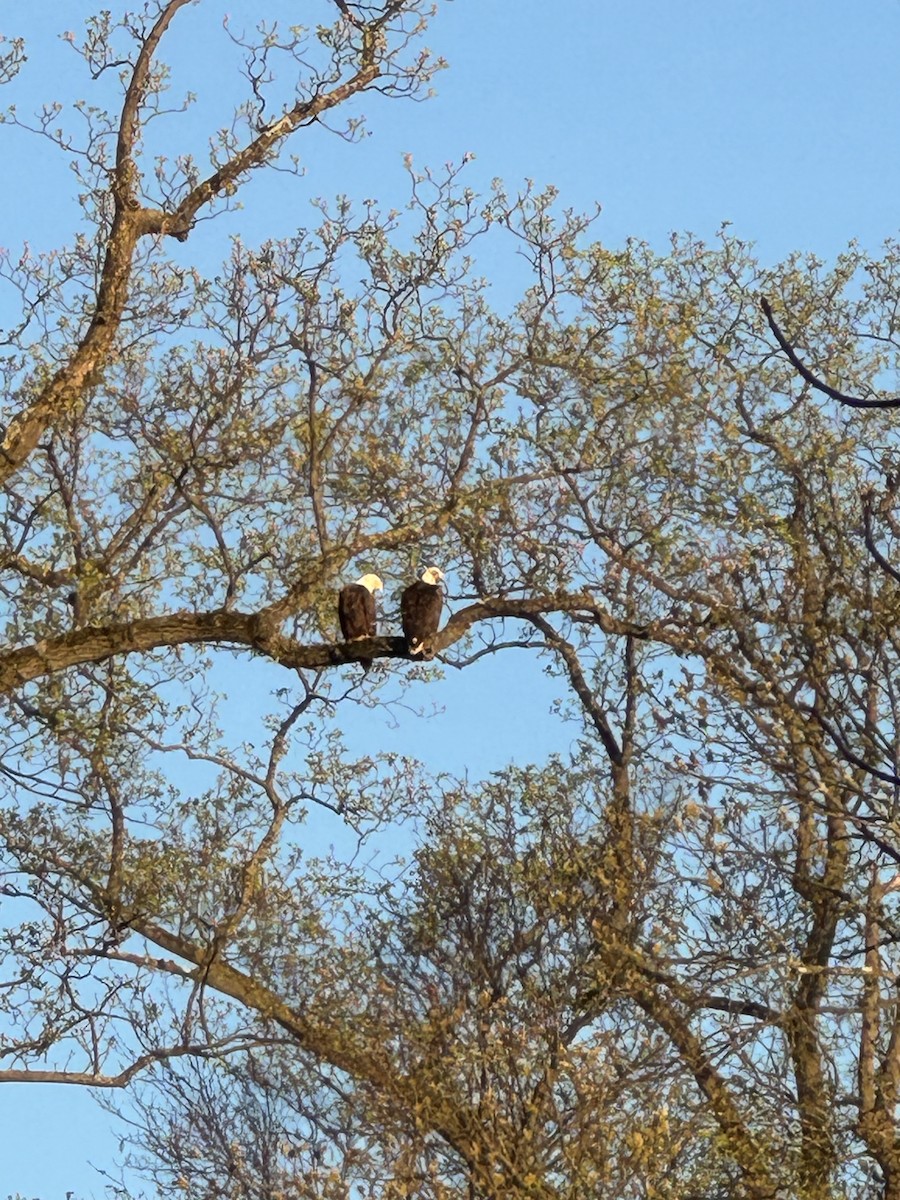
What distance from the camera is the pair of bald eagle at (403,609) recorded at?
1274cm

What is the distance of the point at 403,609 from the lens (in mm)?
12773

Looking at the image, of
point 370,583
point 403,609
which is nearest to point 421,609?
point 403,609

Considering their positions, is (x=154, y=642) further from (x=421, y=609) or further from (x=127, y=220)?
(x=127, y=220)

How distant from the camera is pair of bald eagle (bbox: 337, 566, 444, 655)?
12.7 metres

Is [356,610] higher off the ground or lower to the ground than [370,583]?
lower

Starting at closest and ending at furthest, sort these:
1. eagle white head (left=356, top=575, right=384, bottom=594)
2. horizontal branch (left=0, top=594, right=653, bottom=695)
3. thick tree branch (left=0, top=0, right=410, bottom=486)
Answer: horizontal branch (left=0, top=594, right=653, bottom=695) < thick tree branch (left=0, top=0, right=410, bottom=486) < eagle white head (left=356, top=575, right=384, bottom=594)

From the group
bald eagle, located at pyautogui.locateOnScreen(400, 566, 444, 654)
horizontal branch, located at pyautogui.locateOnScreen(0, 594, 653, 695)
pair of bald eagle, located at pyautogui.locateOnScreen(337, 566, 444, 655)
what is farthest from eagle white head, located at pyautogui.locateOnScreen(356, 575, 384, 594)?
horizontal branch, located at pyautogui.locateOnScreen(0, 594, 653, 695)

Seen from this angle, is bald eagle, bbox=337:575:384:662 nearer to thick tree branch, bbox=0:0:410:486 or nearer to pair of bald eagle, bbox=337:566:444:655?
pair of bald eagle, bbox=337:566:444:655

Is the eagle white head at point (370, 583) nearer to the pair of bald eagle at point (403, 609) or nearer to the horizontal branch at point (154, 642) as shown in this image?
the pair of bald eagle at point (403, 609)

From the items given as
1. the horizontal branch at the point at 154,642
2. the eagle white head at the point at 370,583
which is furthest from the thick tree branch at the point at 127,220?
the eagle white head at the point at 370,583

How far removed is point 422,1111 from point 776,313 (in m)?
8.68

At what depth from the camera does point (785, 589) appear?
30.2 feet

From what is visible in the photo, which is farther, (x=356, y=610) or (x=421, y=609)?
(x=356, y=610)

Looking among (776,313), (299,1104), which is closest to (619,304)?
(776,313)
